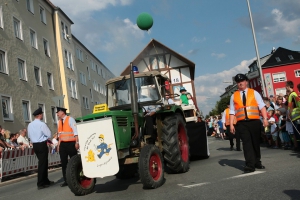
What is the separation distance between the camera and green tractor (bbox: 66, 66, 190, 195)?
607 centimetres

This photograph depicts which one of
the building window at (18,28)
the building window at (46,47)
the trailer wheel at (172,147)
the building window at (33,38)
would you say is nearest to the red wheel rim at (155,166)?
the trailer wheel at (172,147)

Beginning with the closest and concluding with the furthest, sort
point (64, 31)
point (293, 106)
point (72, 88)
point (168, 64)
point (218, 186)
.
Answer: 1. point (218, 186)
2. point (293, 106)
3. point (168, 64)
4. point (72, 88)
5. point (64, 31)

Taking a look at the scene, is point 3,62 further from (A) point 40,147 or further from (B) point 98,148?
(B) point 98,148

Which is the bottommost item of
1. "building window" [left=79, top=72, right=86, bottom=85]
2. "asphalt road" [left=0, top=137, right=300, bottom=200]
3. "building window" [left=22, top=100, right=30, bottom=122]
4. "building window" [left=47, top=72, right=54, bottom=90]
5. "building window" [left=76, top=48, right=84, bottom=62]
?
"asphalt road" [left=0, top=137, right=300, bottom=200]

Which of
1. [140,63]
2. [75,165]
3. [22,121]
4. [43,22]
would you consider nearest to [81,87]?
[43,22]

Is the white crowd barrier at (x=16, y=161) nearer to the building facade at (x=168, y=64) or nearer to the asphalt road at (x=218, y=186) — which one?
the asphalt road at (x=218, y=186)

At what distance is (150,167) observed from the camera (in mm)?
6164

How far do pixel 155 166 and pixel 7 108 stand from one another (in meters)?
16.8

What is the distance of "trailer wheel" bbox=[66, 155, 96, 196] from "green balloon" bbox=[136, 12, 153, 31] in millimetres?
5869

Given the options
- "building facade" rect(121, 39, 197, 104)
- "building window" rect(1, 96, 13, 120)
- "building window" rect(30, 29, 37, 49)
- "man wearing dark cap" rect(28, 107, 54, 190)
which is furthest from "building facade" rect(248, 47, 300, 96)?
"man wearing dark cap" rect(28, 107, 54, 190)

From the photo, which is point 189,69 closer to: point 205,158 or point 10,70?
point 10,70

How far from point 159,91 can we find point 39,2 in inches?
961

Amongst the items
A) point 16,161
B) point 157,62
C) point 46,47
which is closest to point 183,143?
point 16,161

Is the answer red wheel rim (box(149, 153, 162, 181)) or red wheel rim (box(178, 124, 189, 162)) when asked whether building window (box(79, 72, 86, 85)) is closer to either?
Answer: red wheel rim (box(178, 124, 189, 162))
